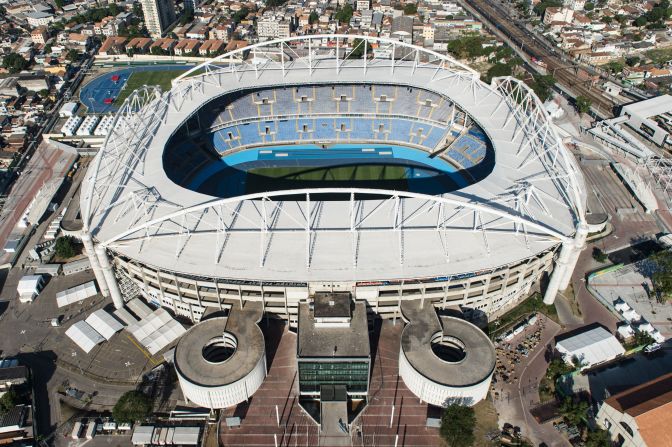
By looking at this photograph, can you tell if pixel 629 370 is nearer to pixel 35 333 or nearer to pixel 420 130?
pixel 420 130

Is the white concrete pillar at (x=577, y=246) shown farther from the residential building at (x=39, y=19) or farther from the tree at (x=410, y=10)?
the residential building at (x=39, y=19)

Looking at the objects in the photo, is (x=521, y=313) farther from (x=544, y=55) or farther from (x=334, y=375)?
(x=544, y=55)

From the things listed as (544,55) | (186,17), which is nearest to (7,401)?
(544,55)

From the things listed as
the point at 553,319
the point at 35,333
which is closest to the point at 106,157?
the point at 35,333

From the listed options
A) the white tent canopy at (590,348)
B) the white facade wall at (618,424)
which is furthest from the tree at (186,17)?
the white facade wall at (618,424)

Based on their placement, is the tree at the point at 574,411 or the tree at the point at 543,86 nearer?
the tree at the point at 574,411

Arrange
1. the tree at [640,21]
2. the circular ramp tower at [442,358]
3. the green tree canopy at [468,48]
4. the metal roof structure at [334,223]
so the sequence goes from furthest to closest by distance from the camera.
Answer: the tree at [640,21], the green tree canopy at [468,48], the metal roof structure at [334,223], the circular ramp tower at [442,358]

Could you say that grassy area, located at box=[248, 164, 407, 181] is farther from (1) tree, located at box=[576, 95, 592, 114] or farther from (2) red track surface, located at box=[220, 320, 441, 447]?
(1) tree, located at box=[576, 95, 592, 114]
